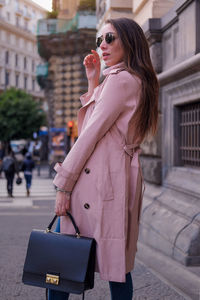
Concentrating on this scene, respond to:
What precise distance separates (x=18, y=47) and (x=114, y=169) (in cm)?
6852

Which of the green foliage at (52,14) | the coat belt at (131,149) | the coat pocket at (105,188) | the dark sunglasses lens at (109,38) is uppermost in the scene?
the green foliage at (52,14)

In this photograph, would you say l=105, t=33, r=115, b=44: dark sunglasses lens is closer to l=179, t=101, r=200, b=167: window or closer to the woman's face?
the woman's face

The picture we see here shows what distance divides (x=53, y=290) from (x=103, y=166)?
0.67 meters

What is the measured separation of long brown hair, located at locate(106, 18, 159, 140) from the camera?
7.82 feet

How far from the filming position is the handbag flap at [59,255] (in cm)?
222

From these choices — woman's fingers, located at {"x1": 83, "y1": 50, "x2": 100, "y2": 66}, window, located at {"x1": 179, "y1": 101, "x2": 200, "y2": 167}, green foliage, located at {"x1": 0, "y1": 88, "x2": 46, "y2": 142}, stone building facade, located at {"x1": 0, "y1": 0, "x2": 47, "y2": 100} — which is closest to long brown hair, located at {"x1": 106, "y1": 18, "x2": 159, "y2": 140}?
woman's fingers, located at {"x1": 83, "y1": 50, "x2": 100, "y2": 66}

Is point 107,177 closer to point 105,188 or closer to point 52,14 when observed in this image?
point 105,188

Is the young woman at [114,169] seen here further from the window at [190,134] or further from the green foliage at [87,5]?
the green foliage at [87,5]

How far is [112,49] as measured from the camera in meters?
2.46

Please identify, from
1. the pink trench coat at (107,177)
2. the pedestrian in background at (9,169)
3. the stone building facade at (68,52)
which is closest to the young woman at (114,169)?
the pink trench coat at (107,177)

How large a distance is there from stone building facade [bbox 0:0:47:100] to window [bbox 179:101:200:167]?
59267mm

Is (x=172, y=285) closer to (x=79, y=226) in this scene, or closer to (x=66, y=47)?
(x=79, y=226)

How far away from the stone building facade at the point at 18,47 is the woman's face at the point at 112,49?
6197 cm

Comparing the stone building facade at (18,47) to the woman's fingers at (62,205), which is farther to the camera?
the stone building facade at (18,47)
